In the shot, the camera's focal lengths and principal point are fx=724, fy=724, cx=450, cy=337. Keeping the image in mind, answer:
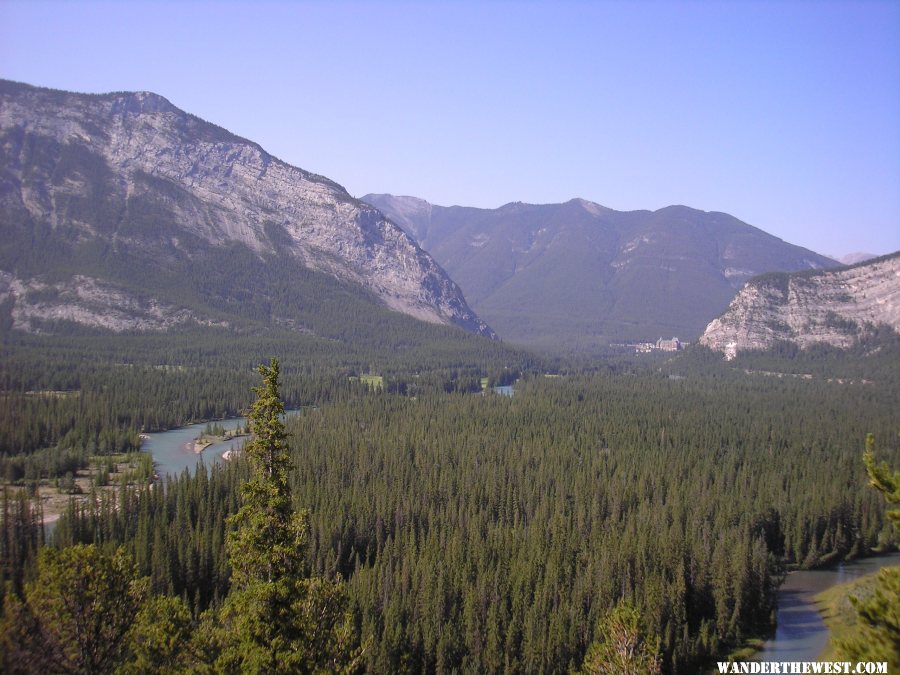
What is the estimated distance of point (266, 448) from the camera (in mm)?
22047

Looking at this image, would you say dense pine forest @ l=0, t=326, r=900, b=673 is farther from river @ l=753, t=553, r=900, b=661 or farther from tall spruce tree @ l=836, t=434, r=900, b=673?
tall spruce tree @ l=836, t=434, r=900, b=673

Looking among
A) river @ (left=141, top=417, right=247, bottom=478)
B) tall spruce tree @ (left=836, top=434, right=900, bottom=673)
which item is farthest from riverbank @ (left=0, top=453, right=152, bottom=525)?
tall spruce tree @ (left=836, top=434, right=900, bottom=673)

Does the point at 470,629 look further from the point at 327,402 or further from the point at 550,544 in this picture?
the point at 327,402

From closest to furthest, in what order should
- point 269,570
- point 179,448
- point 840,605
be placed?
point 269,570 → point 840,605 → point 179,448

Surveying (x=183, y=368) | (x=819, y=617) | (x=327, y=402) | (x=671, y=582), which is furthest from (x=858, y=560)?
(x=183, y=368)

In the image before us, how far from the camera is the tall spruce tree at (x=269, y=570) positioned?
20652 millimetres

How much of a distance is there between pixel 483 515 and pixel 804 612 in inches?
1166

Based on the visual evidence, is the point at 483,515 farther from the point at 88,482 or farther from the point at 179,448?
the point at 179,448

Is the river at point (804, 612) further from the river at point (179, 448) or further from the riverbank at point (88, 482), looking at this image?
the river at point (179, 448)

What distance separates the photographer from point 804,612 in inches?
2453

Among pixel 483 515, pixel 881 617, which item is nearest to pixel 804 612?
pixel 483 515

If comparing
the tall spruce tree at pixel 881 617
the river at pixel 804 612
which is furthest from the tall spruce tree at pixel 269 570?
the river at pixel 804 612

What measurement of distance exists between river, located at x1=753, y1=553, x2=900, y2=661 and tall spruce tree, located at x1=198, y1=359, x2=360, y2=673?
1705 inches

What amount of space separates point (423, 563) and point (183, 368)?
139180mm
